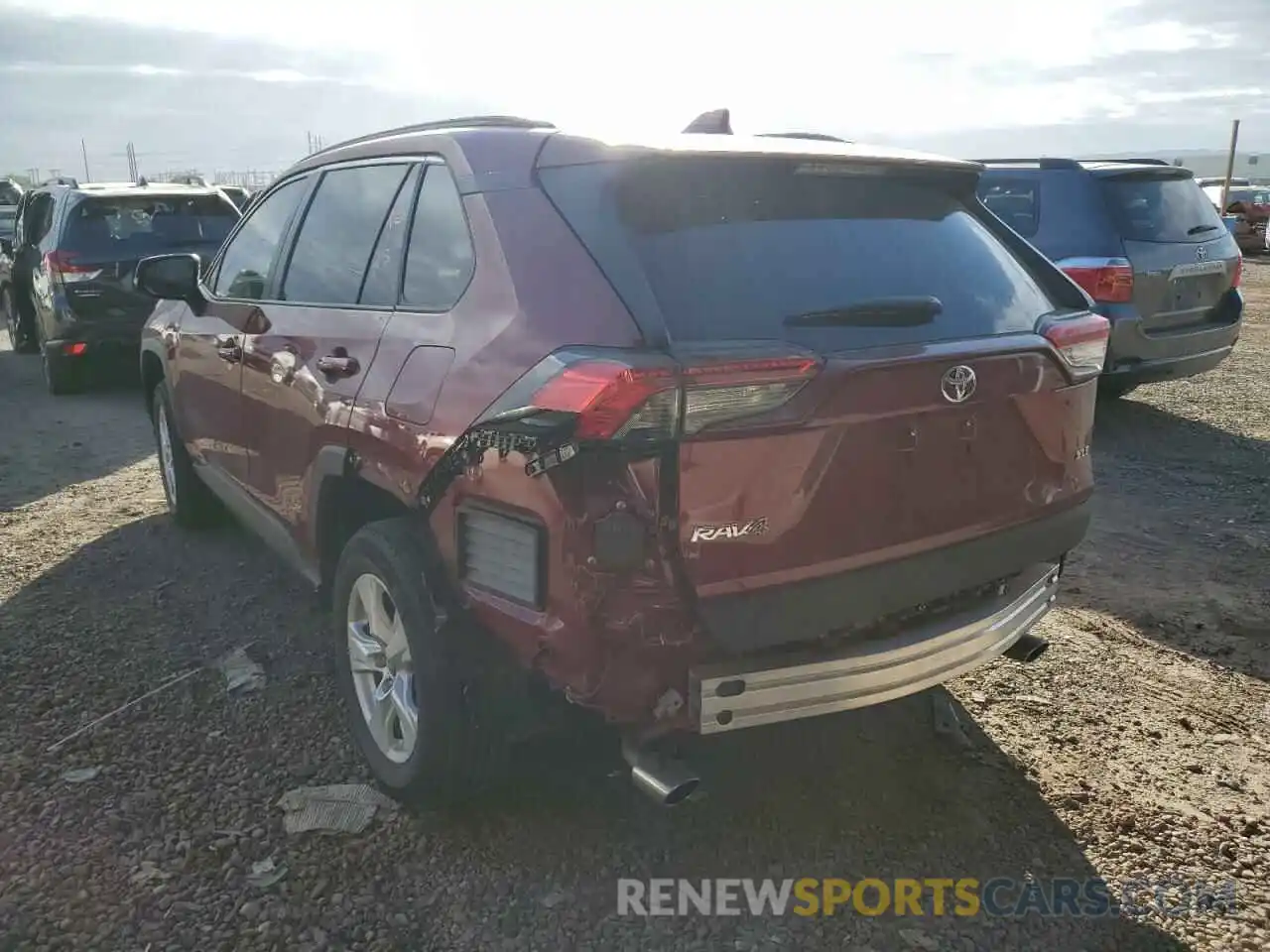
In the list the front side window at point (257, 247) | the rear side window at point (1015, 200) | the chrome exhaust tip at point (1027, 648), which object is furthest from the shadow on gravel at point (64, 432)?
the rear side window at point (1015, 200)

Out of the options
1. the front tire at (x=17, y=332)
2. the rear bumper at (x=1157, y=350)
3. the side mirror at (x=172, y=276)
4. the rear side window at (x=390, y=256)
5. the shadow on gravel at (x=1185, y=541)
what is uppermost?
the rear side window at (x=390, y=256)

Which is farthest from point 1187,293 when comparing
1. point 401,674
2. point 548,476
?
point 548,476

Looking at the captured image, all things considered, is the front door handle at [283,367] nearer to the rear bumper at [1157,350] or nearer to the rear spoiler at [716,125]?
the rear spoiler at [716,125]

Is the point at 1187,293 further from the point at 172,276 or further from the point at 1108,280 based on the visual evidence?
the point at 172,276

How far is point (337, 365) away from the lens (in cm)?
317

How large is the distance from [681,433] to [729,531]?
9.5 inches

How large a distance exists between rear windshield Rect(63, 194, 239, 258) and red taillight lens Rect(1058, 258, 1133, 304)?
7012 millimetres

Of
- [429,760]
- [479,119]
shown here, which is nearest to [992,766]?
[429,760]

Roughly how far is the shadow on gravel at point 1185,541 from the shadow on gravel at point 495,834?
4.33 feet

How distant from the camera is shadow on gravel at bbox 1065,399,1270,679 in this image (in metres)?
4.21

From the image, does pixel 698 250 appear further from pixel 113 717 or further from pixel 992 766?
pixel 113 717

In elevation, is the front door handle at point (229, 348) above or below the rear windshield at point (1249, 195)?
below

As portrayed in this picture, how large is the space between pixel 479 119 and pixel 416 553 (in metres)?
1.23

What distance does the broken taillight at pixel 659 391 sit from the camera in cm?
217
